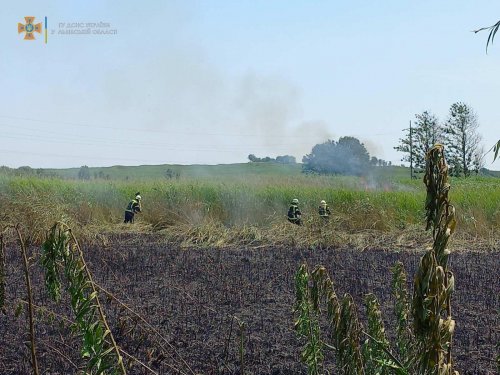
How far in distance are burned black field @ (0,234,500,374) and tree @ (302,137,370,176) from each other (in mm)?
25470

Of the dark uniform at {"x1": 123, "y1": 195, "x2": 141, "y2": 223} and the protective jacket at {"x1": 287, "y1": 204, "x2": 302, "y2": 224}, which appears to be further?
the dark uniform at {"x1": 123, "y1": 195, "x2": 141, "y2": 223}

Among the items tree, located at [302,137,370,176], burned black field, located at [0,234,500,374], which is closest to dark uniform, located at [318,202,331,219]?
burned black field, located at [0,234,500,374]

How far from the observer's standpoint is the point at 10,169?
20922 mm

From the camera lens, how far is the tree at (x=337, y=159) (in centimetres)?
3601

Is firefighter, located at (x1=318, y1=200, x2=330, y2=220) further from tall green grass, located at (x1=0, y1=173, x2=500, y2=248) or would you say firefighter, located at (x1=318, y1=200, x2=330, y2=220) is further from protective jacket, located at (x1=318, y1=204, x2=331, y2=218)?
tall green grass, located at (x1=0, y1=173, x2=500, y2=248)

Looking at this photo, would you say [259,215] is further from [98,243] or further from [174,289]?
[174,289]

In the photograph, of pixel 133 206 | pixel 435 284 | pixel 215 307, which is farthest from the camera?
pixel 133 206

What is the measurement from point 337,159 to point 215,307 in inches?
1300

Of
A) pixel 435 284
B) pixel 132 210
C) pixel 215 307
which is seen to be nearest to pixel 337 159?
pixel 132 210

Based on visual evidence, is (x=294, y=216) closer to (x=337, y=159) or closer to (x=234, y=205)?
(x=234, y=205)

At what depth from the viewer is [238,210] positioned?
15.1m

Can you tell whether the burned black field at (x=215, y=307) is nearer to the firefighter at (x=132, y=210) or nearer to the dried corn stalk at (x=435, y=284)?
the dried corn stalk at (x=435, y=284)

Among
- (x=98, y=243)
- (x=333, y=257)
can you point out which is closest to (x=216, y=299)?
(x=333, y=257)

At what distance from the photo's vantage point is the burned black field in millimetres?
4391
